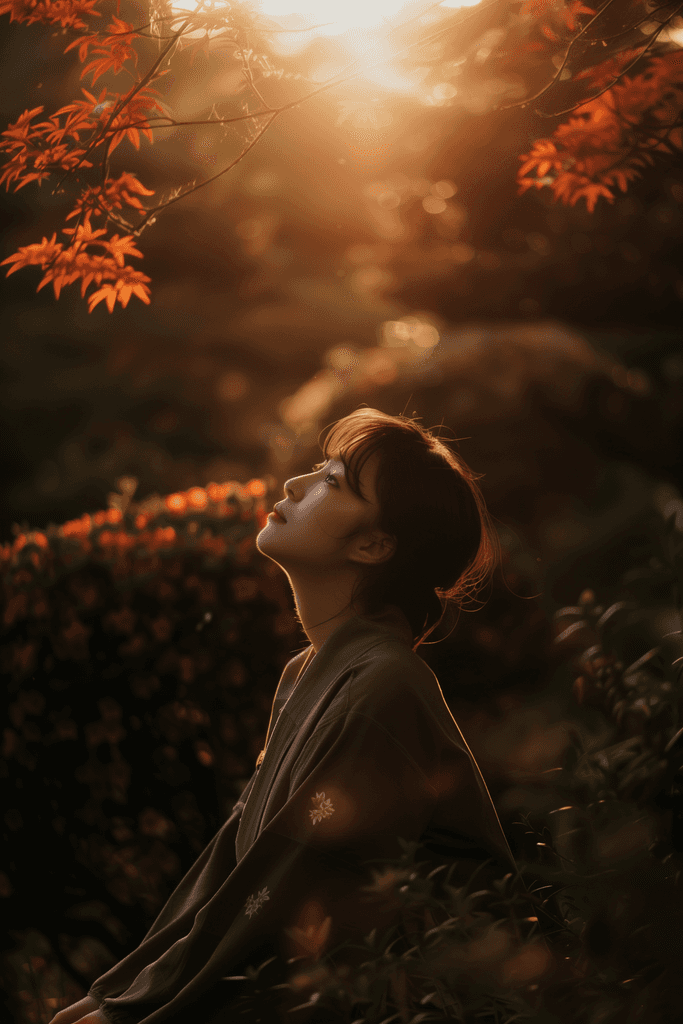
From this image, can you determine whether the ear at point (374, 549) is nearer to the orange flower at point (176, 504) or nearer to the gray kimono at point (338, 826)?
the gray kimono at point (338, 826)

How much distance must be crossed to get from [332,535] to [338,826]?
2.07 ft

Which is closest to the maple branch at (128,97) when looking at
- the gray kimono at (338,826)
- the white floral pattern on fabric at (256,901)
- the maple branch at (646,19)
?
the maple branch at (646,19)

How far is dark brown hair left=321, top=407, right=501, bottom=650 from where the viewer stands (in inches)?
76.2

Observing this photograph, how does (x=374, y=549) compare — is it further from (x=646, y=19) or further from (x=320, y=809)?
(x=646, y=19)

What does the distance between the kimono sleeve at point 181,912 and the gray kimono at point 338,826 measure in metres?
0.01

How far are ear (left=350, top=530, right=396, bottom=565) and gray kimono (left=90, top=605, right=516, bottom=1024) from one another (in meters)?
0.17

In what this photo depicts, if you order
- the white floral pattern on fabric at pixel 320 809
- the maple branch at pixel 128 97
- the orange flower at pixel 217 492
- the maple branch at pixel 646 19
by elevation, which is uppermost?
the maple branch at pixel 128 97

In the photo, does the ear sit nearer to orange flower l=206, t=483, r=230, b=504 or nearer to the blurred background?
the blurred background

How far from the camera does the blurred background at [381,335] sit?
3457 millimetres

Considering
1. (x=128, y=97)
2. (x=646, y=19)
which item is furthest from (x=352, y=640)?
(x=646, y=19)

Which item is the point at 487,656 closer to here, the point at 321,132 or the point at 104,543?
the point at 104,543

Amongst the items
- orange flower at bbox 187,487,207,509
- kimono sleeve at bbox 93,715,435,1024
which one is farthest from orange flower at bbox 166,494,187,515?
kimono sleeve at bbox 93,715,435,1024

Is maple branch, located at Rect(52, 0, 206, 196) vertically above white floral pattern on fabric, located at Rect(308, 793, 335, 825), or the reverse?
maple branch, located at Rect(52, 0, 206, 196)

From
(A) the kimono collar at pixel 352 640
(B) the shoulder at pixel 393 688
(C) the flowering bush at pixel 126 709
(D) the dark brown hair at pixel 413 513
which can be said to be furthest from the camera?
(C) the flowering bush at pixel 126 709
